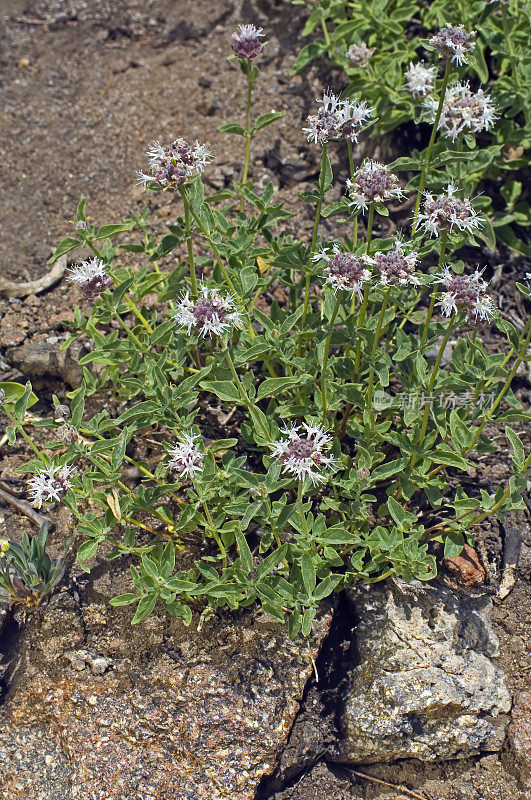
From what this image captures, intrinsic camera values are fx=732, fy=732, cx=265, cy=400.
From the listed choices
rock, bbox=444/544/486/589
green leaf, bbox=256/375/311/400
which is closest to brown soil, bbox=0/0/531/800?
rock, bbox=444/544/486/589

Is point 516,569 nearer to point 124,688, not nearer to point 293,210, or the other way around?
Answer: point 124,688

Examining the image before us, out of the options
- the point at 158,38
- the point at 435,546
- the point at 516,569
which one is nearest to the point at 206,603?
the point at 435,546

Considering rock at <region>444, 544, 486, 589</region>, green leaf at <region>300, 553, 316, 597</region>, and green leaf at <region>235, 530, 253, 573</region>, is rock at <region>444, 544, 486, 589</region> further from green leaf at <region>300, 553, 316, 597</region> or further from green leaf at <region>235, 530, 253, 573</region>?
green leaf at <region>235, 530, 253, 573</region>

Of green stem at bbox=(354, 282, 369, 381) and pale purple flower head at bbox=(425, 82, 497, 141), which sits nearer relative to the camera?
green stem at bbox=(354, 282, 369, 381)

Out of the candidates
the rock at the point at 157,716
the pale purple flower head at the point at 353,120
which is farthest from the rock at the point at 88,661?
the pale purple flower head at the point at 353,120

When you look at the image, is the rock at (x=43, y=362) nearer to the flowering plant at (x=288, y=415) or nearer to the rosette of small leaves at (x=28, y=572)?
the flowering plant at (x=288, y=415)

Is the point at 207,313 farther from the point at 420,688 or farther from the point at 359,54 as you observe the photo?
the point at 359,54

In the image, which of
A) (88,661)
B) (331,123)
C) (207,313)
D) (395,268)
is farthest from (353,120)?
(88,661)
